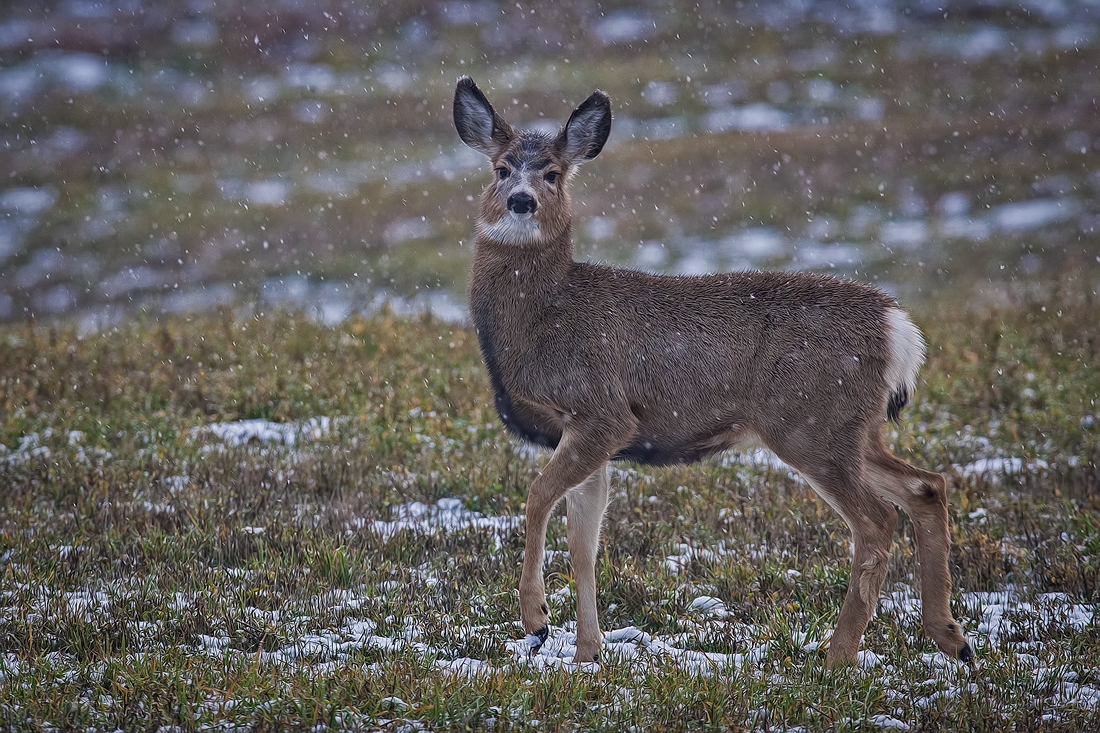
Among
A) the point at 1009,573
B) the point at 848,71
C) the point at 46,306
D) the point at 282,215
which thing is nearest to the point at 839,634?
the point at 1009,573

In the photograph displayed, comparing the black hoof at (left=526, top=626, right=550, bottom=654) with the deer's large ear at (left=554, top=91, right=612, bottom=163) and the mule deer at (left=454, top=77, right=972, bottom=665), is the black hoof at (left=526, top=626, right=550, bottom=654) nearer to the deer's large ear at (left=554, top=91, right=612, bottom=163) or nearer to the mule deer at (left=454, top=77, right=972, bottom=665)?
the mule deer at (left=454, top=77, right=972, bottom=665)

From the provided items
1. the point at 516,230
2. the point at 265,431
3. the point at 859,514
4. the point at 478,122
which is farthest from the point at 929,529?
the point at 265,431

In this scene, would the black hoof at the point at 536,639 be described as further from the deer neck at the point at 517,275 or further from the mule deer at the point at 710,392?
the deer neck at the point at 517,275

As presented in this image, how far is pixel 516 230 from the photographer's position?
563 centimetres

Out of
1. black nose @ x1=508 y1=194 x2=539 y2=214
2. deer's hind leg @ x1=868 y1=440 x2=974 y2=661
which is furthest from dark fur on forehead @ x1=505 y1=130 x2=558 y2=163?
deer's hind leg @ x1=868 y1=440 x2=974 y2=661

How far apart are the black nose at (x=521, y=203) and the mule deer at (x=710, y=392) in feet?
0.04

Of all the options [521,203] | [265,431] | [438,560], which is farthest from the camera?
[265,431]

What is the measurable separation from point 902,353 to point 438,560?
107 inches

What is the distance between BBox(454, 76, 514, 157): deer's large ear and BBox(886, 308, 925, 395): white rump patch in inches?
91.4

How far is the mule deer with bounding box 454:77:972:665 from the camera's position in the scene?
5004 millimetres

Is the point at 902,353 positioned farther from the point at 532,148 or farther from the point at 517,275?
the point at 532,148

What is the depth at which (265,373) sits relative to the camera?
900cm

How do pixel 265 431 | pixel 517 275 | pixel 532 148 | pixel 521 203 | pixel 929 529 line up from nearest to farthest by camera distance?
→ pixel 929 529
pixel 521 203
pixel 517 275
pixel 532 148
pixel 265 431

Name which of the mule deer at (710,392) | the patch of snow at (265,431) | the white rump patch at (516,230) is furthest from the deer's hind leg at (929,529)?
the patch of snow at (265,431)
